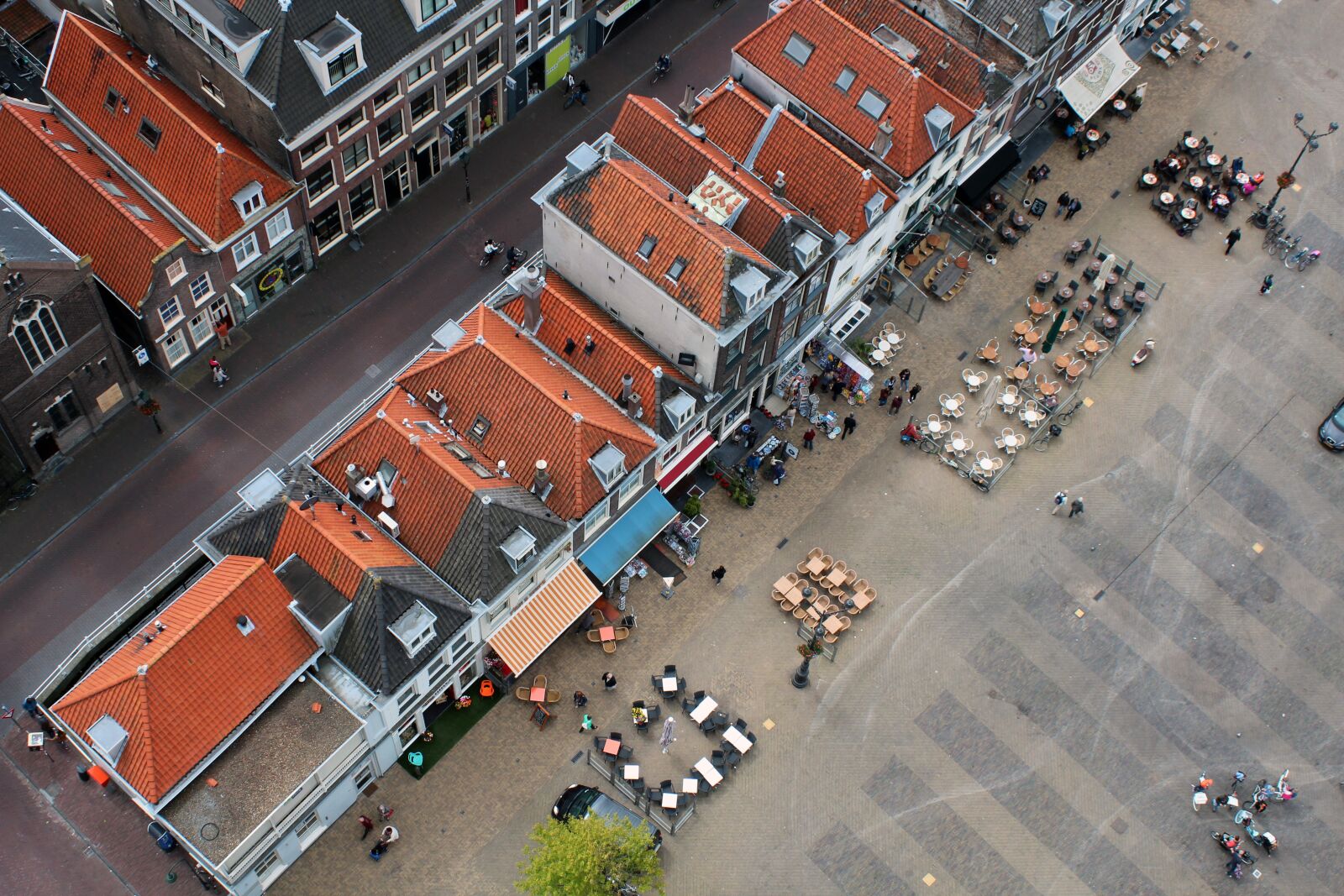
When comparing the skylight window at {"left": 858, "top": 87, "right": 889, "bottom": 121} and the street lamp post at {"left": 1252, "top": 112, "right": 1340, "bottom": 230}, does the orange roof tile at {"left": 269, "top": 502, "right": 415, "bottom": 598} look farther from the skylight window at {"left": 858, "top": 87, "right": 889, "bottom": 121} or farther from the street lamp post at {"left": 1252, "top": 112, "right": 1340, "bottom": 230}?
the street lamp post at {"left": 1252, "top": 112, "right": 1340, "bottom": 230}

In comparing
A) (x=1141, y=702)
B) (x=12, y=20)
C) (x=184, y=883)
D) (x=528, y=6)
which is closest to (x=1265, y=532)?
(x=1141, y=702)

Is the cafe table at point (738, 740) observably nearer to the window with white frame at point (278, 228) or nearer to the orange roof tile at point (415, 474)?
the orange roof tile at point (415, 474)

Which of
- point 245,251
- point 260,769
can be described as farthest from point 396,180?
point 260,769

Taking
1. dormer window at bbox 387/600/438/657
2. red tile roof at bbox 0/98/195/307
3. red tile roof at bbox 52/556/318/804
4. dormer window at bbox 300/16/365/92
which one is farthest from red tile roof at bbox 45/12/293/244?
dormer window at bbox 387/600/438/657

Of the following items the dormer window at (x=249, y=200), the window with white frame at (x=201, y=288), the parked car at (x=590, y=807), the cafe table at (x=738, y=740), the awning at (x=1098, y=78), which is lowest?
the parked car at (x=590, y=807)

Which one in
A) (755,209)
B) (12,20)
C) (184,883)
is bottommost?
(184,883)

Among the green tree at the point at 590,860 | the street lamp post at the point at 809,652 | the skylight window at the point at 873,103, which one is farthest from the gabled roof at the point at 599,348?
the green tree at the point at 590,860

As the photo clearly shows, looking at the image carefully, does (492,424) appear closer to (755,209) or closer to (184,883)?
(755,209)
